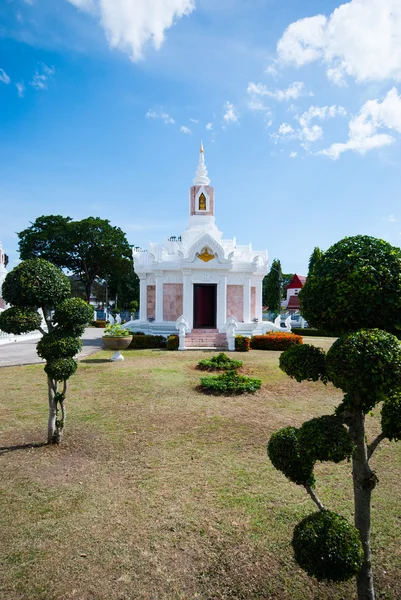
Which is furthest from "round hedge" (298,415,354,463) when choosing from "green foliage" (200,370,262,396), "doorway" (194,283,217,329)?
"doorway" (194,283,217,329)

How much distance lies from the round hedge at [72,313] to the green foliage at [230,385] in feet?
17.4

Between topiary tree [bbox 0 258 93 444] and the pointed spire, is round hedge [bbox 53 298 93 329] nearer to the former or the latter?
topiary tree [bbox 0 258 93 444]

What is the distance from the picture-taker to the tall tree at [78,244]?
1844 inches

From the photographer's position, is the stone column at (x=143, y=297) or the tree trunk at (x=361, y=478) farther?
the stone column at (x=143, y=297)

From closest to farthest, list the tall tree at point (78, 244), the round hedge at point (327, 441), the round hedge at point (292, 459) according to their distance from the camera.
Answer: the round hedge at point (327, 441)
the round hedge at point (292, 459)
the tall tree at point (78, 244)

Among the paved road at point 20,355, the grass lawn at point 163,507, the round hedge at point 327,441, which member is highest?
the round hedge at point 327,441

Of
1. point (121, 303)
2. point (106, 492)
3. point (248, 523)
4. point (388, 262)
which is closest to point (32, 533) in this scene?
point (106, 492)

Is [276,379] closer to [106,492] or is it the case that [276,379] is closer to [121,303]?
[106,492]

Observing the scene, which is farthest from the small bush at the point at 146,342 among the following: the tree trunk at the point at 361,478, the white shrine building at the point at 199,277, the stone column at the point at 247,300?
the tree trunk at the point at 361,478

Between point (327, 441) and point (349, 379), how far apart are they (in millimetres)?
613

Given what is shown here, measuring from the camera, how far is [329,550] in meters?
3.08

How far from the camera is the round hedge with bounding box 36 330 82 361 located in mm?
6977

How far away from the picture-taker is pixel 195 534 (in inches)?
178

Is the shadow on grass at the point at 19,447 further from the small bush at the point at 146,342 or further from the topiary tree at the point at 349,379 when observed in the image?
the small bush at the point at 146,342
